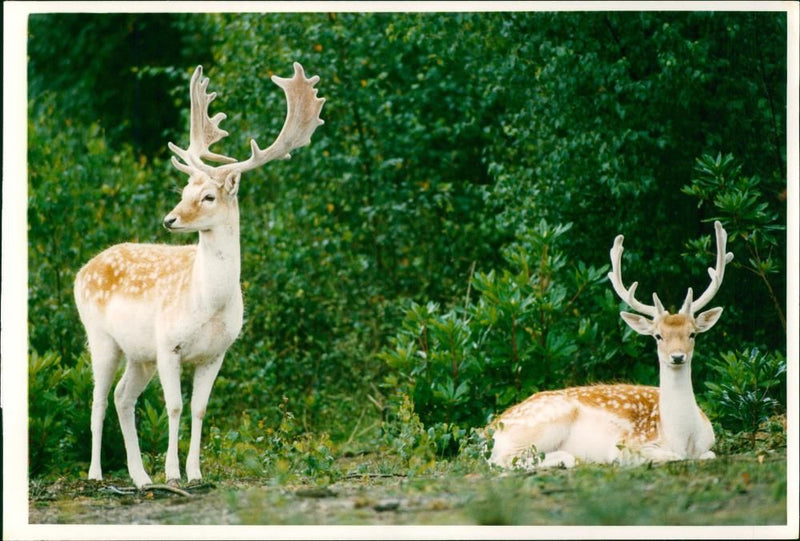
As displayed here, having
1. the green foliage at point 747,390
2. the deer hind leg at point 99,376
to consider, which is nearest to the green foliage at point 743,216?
the green foliage at point 747,390

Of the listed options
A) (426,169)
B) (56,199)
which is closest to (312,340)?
(426,169)

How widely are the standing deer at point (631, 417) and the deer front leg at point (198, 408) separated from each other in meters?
1.93

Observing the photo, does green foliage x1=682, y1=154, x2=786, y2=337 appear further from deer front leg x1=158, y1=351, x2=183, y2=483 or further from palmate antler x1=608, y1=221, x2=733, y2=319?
deer front leg x1=158, y1=351, x2=183, y2=483

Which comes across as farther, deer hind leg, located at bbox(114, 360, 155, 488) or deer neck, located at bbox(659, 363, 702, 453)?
deer hind leg, located at bbox(114, 360, 155, 488)

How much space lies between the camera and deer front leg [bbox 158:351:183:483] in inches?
301

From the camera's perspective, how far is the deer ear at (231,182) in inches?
299

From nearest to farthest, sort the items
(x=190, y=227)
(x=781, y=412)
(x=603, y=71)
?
1. (x=190, y=227)
2. (x=781, y=412)
3. (x=603, y=71)

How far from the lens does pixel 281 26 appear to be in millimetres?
11633

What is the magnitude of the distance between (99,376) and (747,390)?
15.2 feet

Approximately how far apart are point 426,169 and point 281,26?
2003 mm

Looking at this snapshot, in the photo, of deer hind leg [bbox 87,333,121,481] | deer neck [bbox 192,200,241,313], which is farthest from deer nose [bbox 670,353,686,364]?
deer hind leg [bbox 87,333,121,481]

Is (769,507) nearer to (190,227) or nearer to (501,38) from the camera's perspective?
(190,227)

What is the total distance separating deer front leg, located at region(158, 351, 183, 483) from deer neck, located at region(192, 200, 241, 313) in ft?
1.31

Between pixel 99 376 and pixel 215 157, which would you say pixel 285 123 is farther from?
pixel 99 376
